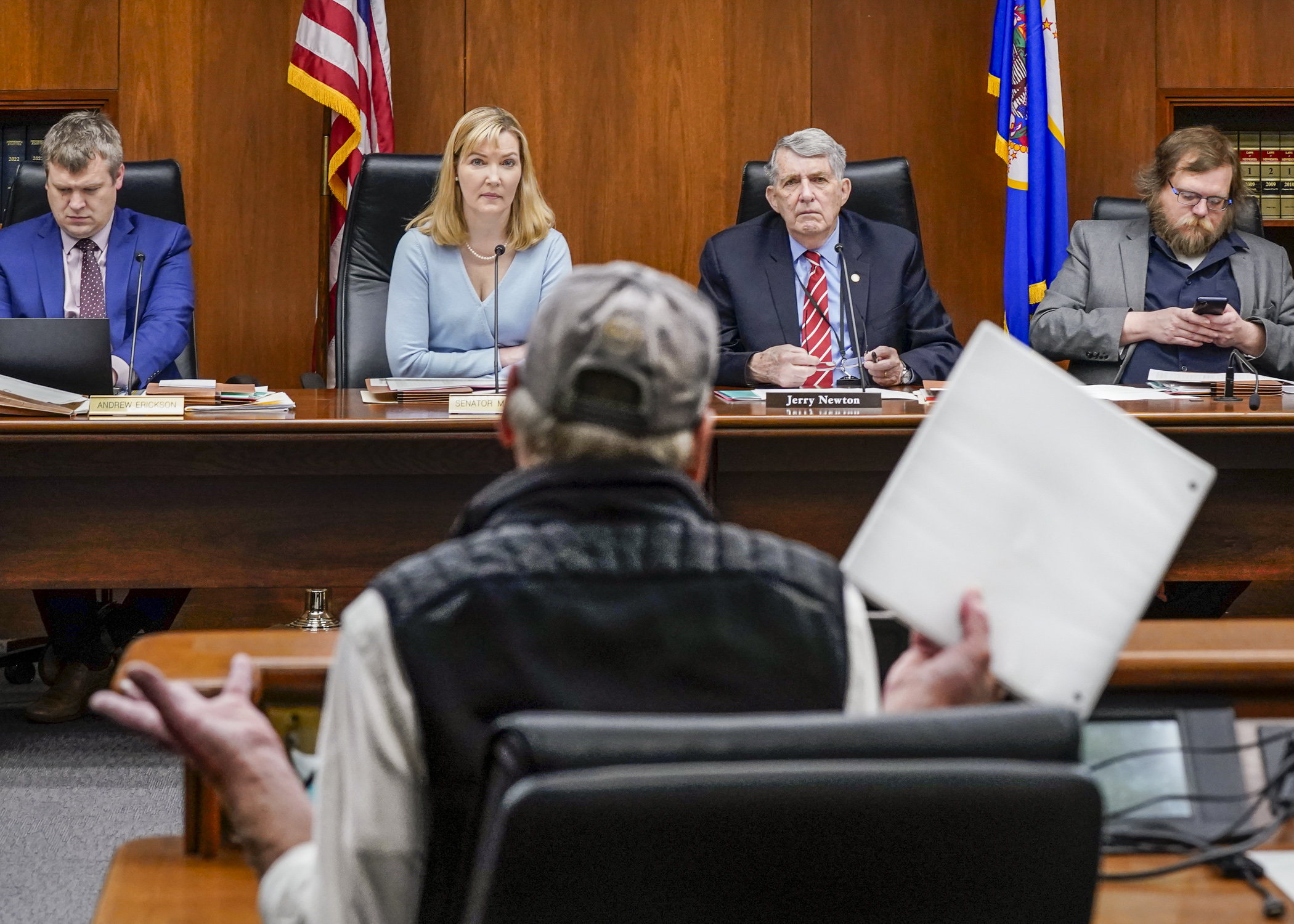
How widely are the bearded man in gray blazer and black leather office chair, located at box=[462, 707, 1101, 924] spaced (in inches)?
111

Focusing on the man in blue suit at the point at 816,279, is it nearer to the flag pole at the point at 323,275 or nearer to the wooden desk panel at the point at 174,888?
the flag pole at the point at 323,275

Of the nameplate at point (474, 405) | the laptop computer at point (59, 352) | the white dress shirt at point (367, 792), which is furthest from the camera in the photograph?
the laptop computer at point (59, 352)

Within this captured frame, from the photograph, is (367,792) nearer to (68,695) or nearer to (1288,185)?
(68,695)

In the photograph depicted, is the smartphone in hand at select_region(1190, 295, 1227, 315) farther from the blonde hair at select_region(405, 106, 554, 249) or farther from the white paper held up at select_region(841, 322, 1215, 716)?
the white paper held up at select_region(841, 322, 1215, 716)

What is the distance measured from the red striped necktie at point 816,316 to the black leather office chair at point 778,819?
8.68 feet

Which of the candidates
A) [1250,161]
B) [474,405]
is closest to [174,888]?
[474,405]

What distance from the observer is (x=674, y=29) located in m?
4.44

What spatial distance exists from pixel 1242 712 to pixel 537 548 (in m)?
0.62

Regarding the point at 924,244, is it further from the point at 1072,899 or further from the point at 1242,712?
the point at 1072,899

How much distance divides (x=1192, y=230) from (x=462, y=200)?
184 cm

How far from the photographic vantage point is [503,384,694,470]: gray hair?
75cm

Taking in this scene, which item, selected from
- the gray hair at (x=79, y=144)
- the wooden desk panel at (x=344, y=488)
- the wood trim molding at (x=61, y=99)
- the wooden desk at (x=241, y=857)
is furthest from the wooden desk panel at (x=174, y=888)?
the wood trim molding at (x=61, y=99)

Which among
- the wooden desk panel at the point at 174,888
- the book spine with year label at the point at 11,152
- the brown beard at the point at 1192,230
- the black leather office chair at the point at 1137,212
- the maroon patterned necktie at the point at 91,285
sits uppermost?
the book spine with year label at the point at 11,152

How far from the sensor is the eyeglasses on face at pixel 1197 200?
11.1ft
